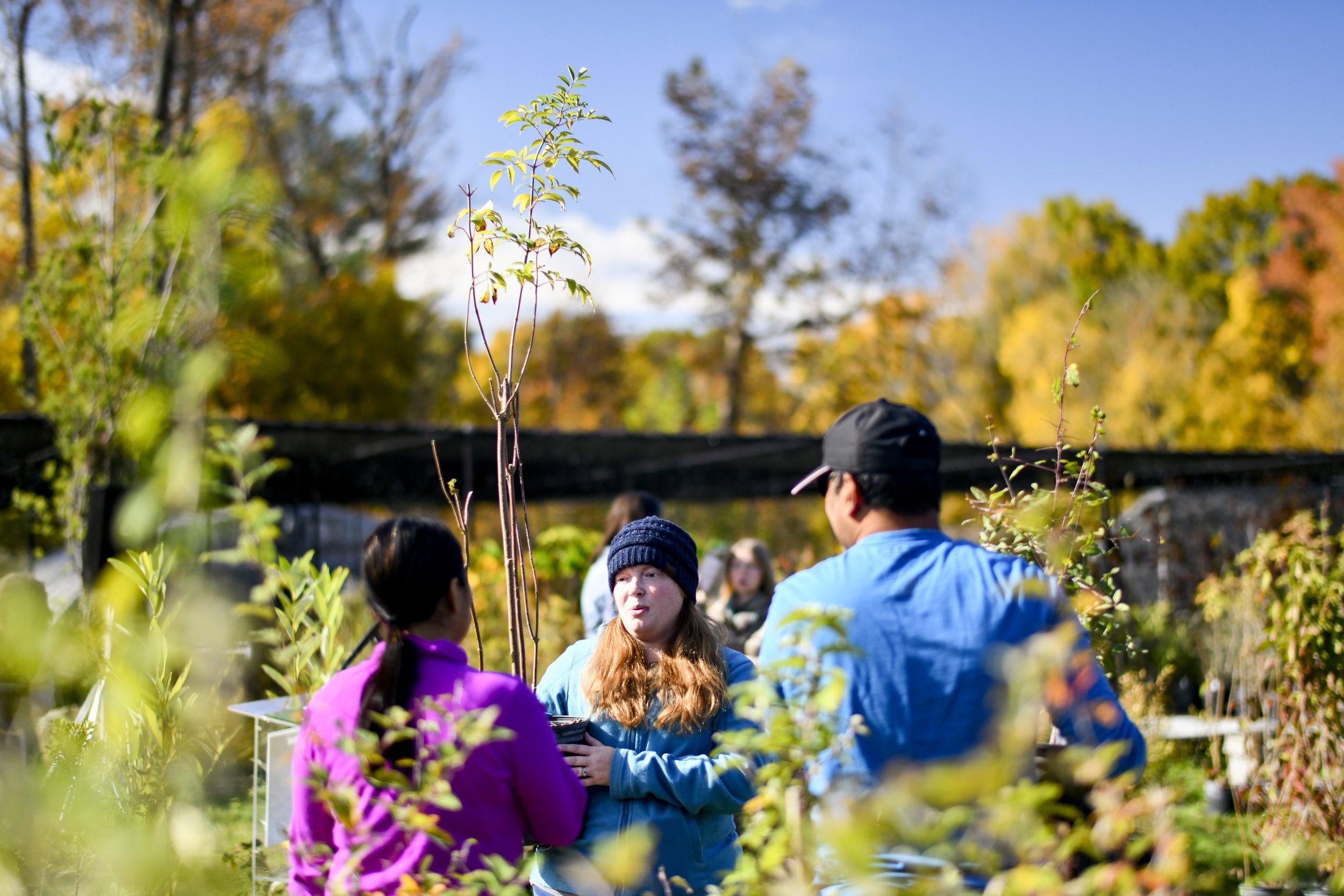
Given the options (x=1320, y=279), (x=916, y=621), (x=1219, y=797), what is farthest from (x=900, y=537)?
(x=1320, y=279)

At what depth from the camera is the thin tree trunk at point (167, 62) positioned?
8.79 meters

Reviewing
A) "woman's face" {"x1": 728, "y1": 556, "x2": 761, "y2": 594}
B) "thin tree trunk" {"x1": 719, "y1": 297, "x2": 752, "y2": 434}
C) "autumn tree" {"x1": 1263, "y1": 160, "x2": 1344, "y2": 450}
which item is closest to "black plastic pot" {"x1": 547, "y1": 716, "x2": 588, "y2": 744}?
"woman's face" {"x1": 728, "y1": 556, "x2": 761, "y2": 594}

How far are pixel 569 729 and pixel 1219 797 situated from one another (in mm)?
4762

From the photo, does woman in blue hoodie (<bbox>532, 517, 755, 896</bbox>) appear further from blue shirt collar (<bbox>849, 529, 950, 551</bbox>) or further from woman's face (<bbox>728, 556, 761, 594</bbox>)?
woman's face (<bbox>728, 556, 761, 594</bbox>)

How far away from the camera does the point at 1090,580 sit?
258 centimetres

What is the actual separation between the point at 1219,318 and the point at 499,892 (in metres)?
25.5

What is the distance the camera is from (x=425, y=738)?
1527 mm

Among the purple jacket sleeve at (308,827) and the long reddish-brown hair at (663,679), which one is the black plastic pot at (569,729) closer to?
the long reddish-brown hair at (663,679)

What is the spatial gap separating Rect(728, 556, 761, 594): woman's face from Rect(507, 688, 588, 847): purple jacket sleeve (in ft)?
12.3

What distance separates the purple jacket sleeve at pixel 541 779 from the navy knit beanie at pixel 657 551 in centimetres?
63

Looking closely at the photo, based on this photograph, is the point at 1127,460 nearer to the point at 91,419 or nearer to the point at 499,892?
the point at 91,419

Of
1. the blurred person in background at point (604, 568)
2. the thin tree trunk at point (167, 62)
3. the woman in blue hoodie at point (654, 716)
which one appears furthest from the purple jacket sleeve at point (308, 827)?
the thin tree trunk at point (167, 62)

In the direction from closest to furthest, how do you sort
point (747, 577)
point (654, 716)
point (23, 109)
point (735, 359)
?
point (654, 716) < point (747, 577) < point (23, 109) < point (735, 359)

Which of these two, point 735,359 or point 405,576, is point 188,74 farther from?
point 735,359
